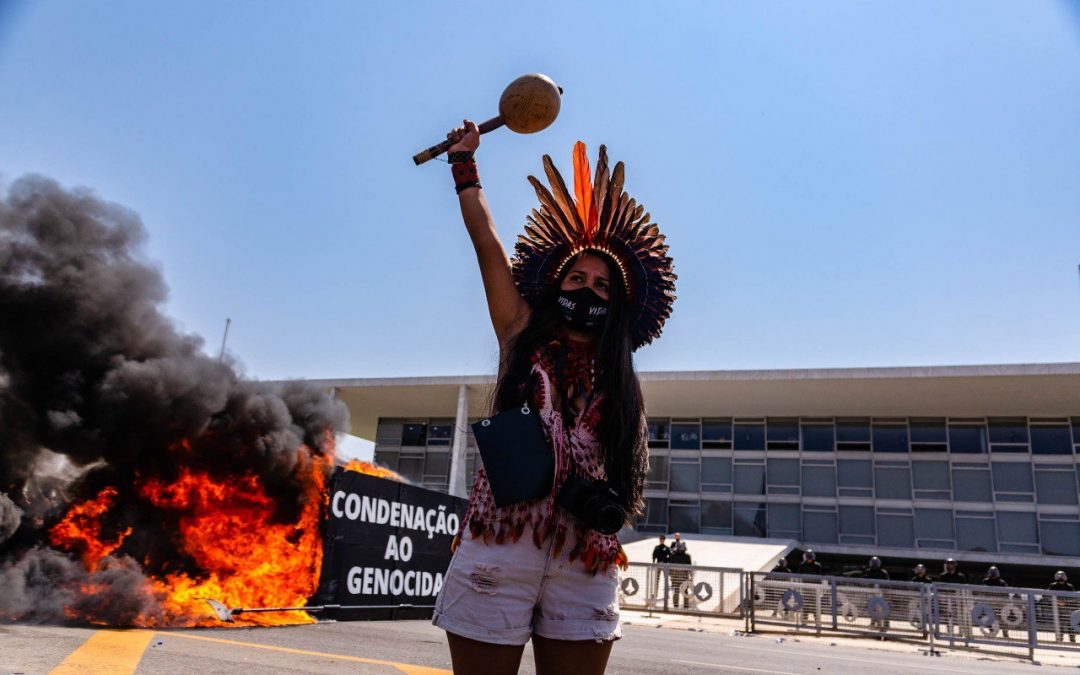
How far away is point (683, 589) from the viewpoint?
17.5 m

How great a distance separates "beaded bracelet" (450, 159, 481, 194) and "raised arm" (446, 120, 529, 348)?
0.6 inches

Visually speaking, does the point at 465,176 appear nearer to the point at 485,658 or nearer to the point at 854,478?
the point at 485,658

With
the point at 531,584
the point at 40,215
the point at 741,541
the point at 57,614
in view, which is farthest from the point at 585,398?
the point at 741,541

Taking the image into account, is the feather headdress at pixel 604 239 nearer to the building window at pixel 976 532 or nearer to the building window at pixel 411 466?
the building window at pixel 976 532

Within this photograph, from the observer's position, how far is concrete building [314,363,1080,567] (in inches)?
1113

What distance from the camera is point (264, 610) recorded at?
28.3 feet

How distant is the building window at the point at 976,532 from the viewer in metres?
28.5

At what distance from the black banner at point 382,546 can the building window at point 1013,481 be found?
82.6 feet

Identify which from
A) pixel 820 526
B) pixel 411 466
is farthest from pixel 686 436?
pixel 411 466

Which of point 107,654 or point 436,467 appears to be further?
point 436,467

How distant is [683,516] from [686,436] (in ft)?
11.4

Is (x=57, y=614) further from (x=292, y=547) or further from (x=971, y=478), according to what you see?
(x=971, y=478)

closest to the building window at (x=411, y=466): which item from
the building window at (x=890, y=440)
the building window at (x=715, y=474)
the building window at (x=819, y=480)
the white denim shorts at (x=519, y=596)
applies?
the building window at (x=715, y=474)

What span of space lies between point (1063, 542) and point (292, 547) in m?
28.7
